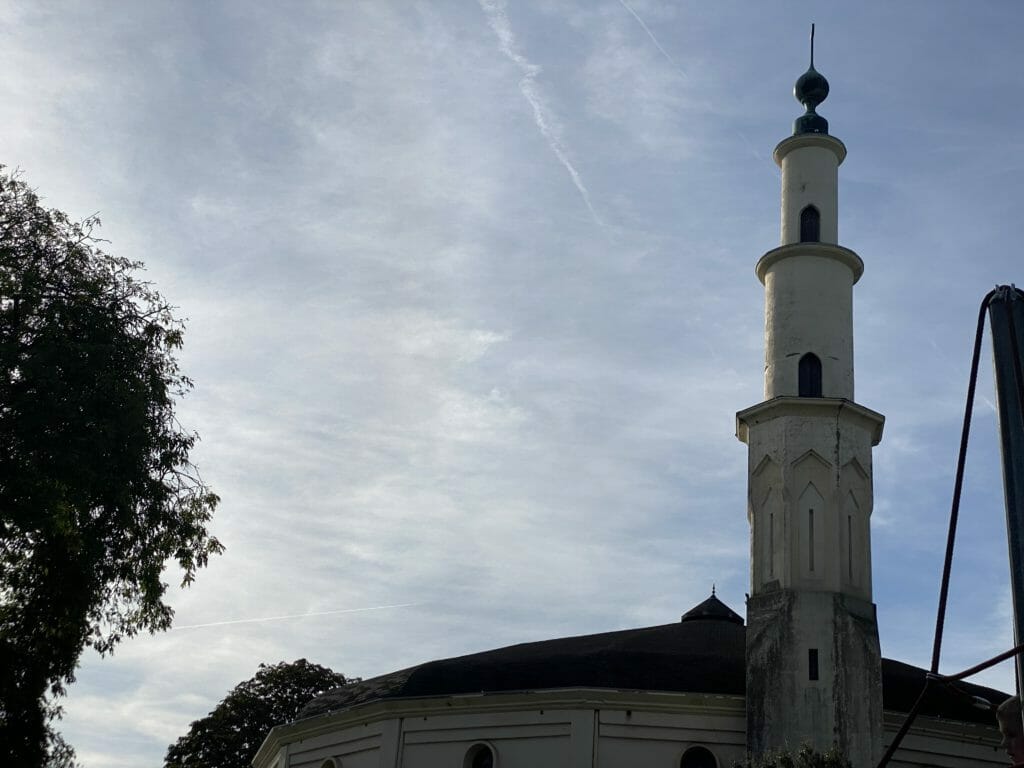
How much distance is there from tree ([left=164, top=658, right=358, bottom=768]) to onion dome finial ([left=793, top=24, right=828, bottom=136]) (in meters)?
28.6

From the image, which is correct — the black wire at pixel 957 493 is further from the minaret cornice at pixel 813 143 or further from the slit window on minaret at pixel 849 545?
the minaret cornice at pixel 813 143

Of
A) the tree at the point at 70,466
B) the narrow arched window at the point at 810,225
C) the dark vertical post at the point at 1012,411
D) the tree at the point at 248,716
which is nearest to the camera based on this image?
the dark vertical post at the point at 1012,411

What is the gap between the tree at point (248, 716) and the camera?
52750 mm

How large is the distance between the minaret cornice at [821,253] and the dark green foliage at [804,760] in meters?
13.6

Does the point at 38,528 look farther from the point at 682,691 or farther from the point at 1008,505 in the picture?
the point at 1008,505

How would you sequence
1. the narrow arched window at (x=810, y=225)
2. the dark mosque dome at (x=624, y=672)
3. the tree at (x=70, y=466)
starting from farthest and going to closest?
the narrow arched window at (x=810, y=225) → the dark mosque dome at (x=624, y=672) → the tree at (x=70, y=466)

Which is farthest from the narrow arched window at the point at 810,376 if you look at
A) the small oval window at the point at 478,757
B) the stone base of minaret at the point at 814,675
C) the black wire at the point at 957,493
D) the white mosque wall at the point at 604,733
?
the black wire at the point at 957,493

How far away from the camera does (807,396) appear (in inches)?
1247

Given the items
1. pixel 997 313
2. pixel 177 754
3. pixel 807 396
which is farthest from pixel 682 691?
pixel 177 754

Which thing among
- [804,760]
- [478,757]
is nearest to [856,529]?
[804,760]

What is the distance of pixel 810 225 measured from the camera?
34.4 meters

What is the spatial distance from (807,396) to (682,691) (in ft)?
25.8

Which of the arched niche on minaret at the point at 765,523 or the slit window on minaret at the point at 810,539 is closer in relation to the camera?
the slit window on minaret at the point at 810,539

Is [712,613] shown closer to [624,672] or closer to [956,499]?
[624,672]
